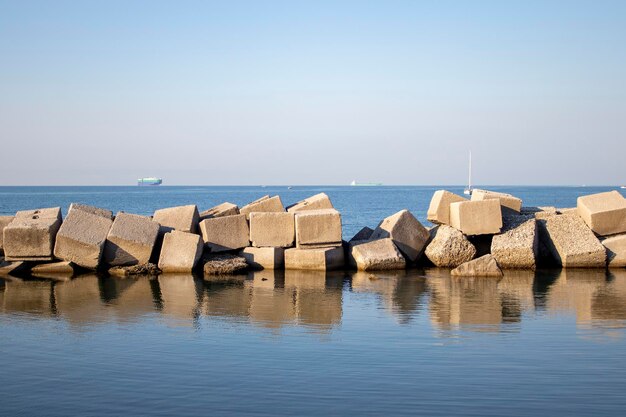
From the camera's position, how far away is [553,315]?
8742mm

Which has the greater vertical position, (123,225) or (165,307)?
(123,225)

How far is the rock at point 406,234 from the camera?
13758 mm

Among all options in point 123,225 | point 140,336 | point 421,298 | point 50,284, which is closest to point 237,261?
point 123,225

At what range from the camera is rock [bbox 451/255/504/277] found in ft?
41.0

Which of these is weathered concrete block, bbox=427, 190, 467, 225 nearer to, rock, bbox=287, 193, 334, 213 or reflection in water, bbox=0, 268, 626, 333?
reflection in water, bbox=0, 268, 626, 333

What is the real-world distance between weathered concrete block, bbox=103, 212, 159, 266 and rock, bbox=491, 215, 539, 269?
6.40m

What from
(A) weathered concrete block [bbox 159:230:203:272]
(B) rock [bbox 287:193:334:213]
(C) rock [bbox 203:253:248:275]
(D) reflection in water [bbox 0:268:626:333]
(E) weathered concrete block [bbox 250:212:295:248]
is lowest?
(D) reflection in water [bbox 0:268:626:333]

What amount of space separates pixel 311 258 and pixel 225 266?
1588 mm

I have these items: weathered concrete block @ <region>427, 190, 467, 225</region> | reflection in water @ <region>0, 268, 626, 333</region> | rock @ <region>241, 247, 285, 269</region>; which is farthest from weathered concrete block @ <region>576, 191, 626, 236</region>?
rock @ <region>241, 247, 285, 269</region>

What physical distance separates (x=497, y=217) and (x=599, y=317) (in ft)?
15.8

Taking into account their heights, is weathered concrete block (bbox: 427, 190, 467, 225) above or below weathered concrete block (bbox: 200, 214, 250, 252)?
above

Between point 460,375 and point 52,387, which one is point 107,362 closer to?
point 52,387

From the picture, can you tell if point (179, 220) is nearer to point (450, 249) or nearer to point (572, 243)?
point (450, 249)

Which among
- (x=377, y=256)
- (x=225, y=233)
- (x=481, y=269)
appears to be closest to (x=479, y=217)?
(x=481, y=269)
